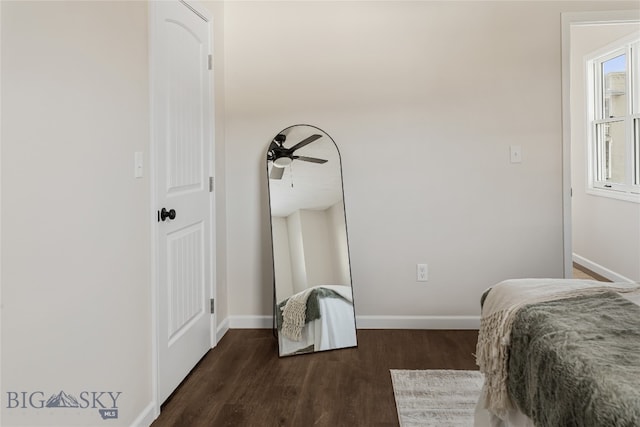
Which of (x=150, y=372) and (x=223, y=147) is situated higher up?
(x=223, y=147)

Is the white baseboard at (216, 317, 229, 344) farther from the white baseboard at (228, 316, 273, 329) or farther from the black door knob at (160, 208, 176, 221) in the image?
the black door knob at (160, 208, 176, 221)

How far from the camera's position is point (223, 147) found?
155 inches

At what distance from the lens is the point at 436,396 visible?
9.06 ft

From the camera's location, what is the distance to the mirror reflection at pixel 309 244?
3523 millimetres

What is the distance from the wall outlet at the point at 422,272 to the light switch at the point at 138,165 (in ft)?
7.06

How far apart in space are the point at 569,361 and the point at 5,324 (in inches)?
61.8

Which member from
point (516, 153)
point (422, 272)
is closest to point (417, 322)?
point (422, 272)

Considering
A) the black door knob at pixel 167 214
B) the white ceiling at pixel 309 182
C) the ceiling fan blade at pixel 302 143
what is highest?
the ceiling fan blade at pixel 302 143

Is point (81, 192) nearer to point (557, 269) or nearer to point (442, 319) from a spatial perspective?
point (442, 319)

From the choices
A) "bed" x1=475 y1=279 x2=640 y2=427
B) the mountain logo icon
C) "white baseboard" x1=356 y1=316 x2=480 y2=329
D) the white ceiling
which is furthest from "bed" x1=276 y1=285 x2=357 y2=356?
the mountain logo icon

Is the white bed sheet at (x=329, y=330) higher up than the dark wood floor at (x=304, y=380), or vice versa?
the white bed sheet at (x=329, y=330)

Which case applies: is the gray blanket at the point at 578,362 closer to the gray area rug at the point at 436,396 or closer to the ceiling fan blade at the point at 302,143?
the gray area rug at the point at 436,396

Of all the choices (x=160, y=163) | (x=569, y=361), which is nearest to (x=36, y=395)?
(x=160, y=163)

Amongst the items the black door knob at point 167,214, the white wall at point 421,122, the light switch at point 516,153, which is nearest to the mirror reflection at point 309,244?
the white wall at point 421,122
